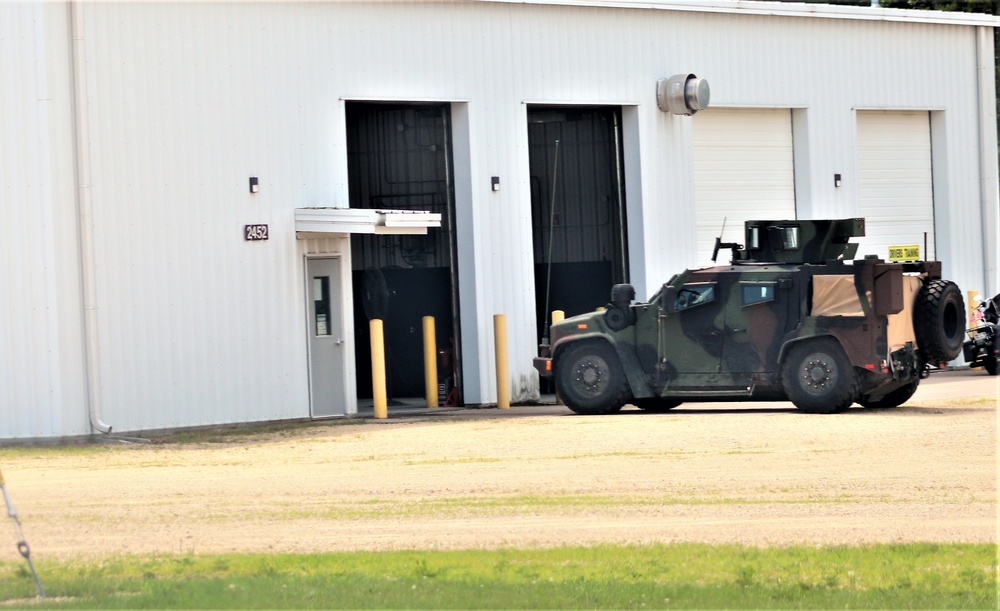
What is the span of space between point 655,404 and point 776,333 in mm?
2554

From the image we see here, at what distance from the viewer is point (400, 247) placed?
25922mm

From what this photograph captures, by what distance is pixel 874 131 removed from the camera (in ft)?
91.9

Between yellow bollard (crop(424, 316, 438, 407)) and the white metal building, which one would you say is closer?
the white metal building

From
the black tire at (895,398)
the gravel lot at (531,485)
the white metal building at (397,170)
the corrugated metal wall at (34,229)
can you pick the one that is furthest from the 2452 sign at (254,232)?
the black tire at (895,398)

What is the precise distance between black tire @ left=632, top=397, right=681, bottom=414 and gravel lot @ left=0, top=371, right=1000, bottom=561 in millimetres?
862

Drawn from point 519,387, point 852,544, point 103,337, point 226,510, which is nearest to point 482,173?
point 519,387

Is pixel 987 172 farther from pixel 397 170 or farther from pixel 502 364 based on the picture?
pixel 502 364

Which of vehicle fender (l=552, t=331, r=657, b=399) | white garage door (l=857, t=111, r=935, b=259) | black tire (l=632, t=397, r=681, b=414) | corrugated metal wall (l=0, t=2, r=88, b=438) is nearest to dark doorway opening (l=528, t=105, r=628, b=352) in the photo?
black tire (l=632, t=397, r=681, b=414)

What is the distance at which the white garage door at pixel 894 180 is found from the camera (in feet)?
91.2

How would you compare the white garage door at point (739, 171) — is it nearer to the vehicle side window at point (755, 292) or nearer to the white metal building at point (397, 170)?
the white metal building at point (397, 170)

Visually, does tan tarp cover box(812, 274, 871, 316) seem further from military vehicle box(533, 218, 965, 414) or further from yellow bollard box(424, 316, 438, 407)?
yellow bollard box(424, 316, 438, 407)

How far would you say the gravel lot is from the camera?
35.1 feet

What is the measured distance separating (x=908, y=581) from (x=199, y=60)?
1405 centimetres

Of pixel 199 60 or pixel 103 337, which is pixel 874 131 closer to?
pixel 199 60
